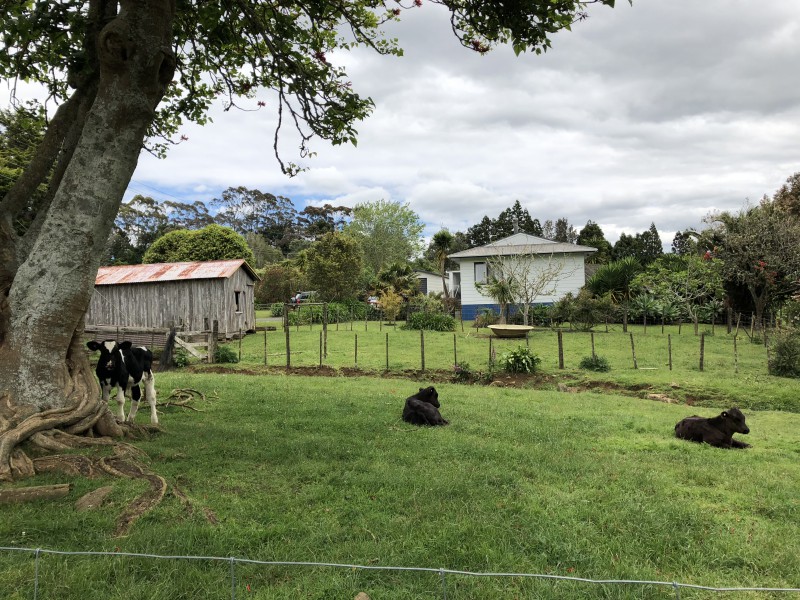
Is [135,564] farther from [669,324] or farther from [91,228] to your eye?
[669,324]

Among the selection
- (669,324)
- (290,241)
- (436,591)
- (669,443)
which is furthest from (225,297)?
(290,241)

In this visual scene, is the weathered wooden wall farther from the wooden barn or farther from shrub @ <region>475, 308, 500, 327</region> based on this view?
shrub @ <region>475, 308, 500, 327</region>

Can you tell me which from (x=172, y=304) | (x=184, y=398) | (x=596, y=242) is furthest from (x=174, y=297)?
(x=596, y=242)

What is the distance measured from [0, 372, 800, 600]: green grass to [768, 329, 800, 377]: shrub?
25.0 ft

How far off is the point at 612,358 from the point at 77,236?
51.8ft

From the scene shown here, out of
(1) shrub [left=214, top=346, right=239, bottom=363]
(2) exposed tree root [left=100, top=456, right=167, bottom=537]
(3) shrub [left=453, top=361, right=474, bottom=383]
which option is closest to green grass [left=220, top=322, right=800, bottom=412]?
(1) shrub [left=214, top=346, right=239, bottom=363]

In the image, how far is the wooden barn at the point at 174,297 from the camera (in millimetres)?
23562

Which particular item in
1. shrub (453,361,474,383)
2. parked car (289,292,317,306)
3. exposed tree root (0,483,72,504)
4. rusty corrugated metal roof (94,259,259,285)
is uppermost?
rusty corrugated metal roof (94,259,259,285)

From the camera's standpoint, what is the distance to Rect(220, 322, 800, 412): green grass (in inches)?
466

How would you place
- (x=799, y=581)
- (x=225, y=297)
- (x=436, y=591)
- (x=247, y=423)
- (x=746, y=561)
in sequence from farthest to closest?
(x=225, y=297), (x=247, y=423), (x=746, y=561), (x=799, y=581), (x=436, y=591)

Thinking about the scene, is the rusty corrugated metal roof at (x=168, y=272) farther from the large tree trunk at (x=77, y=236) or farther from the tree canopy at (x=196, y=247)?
the large tree trunk at (x=77, y=236)

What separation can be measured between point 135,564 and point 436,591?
77.5 inches

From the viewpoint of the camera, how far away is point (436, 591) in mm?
3131

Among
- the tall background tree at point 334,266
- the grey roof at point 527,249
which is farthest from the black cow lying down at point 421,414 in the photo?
the tall background tree at point 334,266
